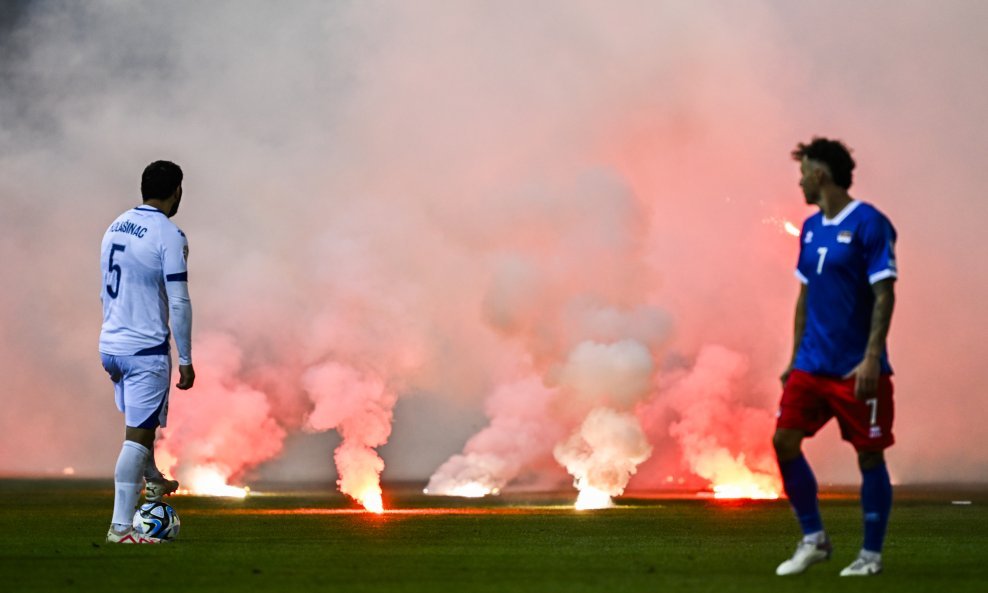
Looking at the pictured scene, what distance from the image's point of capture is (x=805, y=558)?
9008 millimetres

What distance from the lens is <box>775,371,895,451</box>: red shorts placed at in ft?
29.0

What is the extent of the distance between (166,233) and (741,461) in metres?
53.4

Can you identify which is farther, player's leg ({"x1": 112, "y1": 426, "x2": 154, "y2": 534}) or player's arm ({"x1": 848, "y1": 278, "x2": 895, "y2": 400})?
player's leg ({"x1": 112, "y1": 426, "x2": 154, "y2": 534})

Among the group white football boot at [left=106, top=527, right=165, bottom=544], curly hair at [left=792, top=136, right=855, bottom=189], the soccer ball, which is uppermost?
curly hair at [left=792, top=136, right=855, bottom=189]

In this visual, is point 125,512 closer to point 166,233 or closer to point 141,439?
point 141,439

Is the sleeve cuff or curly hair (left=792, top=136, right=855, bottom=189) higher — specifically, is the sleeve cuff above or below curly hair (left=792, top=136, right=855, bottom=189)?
below

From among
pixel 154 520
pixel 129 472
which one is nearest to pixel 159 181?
pixel 129 472

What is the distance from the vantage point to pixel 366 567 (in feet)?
31.9

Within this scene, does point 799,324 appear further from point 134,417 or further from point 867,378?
point 134,417

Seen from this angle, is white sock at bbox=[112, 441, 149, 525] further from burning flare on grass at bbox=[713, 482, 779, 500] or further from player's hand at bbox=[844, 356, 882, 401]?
burning flare on grass at bbox=[713, 482, 779, 500]

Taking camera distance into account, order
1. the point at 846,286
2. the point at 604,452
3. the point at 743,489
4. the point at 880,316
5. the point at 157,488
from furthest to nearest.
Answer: the point at 743,489
the point at 604,452
the point at 157,488
the point at 846,286
the point at 880,316

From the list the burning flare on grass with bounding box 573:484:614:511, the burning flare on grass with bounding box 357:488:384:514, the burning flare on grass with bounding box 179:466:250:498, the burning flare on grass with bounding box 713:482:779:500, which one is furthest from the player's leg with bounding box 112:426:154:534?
the burning flare on grass with bounding box 713:482:779:500

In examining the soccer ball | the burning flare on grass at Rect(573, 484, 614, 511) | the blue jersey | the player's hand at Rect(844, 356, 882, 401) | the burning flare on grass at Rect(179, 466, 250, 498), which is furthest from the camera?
the burning flare on grass at Rect(179, 466, 250, 498)

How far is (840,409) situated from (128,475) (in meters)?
5.58
